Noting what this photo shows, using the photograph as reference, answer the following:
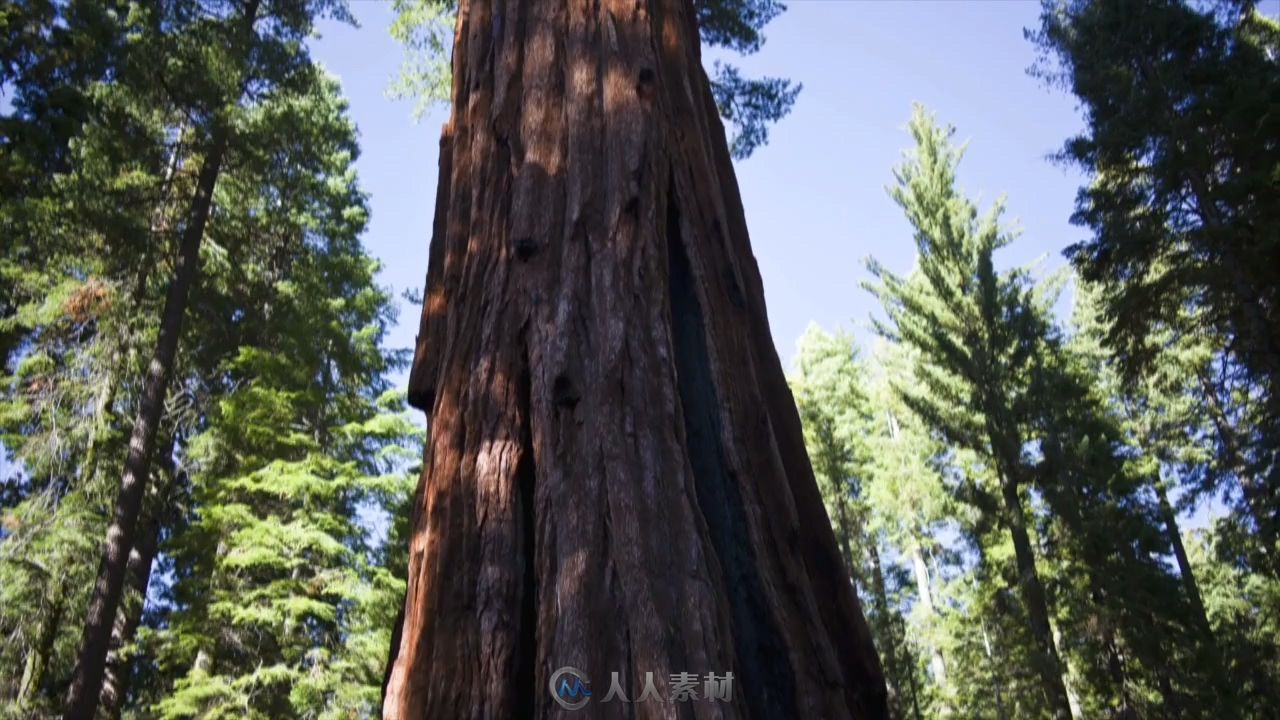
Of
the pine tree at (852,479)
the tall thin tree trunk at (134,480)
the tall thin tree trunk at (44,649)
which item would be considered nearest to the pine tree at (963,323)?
the pine tree at (852,479)

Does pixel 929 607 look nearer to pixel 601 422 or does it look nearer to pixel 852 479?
pixel 852 479

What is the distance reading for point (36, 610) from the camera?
469 inches

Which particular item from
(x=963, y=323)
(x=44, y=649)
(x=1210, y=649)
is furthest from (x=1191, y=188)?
(x=44, y=649)

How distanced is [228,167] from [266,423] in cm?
427

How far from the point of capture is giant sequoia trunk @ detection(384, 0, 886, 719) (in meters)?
Answer: 2.52

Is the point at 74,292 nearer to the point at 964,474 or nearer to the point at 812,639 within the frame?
A: the point at 812,639

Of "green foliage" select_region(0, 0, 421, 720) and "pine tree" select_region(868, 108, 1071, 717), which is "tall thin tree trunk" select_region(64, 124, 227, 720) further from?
"pine tree" select_region(868, 108, 1071, 717)

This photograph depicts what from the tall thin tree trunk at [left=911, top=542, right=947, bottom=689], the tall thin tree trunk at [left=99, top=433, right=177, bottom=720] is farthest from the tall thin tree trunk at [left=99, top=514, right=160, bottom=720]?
the tall thin tree trunk at [left=911, top=542, right=947, bottom=689]

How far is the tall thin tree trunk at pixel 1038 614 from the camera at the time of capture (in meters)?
14.1

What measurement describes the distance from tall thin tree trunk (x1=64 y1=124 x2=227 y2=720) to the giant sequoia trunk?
8622 millimetres

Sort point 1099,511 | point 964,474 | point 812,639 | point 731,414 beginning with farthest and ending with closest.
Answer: point 964,474
point 1099,511
point 731,414
point 812,639

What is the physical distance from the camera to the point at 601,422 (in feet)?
9.16

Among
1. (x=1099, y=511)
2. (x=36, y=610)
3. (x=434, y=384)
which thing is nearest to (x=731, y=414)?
(x=434, y=384)

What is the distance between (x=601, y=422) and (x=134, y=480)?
10244 millimetres
